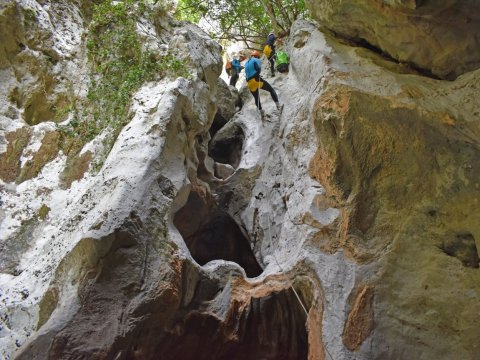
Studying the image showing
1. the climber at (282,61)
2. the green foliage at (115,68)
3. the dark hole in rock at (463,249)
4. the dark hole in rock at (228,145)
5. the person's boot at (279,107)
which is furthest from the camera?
the dark hole in rock at (228,145)

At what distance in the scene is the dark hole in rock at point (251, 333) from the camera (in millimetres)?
5336

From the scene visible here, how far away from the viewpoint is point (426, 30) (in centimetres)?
541

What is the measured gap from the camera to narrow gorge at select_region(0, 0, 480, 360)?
4.50 meters

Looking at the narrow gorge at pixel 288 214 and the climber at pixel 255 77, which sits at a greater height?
the climber at pixel 255 77

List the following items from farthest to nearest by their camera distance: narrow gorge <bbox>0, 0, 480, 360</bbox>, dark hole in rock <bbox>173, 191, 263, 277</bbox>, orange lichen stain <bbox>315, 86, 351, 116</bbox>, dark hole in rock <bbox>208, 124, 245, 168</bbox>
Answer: dark hole in rock <bbox>208, 124, 245, 168</bbox> → dark hole in rock <bbox>173, 191, 263, 277</bbox> → orange lichen stain <bbox>315, 86, 351, 116</bbox> → narrow gorge <bbox>0, 0, 480, 360</bbox>

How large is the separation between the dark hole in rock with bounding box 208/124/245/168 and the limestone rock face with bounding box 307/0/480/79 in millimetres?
5020

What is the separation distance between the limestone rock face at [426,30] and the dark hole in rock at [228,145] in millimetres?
5020

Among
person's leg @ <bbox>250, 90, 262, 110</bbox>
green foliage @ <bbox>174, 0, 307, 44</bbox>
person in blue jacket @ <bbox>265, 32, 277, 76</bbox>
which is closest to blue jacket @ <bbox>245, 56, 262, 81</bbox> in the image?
person's leg @ <bbox>250, 90, 262, 110</bbox>

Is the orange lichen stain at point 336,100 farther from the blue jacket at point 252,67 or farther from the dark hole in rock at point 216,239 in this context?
the blue jacket at point 252,67

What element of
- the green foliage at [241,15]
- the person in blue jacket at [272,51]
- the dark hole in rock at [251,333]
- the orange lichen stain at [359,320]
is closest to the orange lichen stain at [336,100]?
the orange lichen stain at [359,320]

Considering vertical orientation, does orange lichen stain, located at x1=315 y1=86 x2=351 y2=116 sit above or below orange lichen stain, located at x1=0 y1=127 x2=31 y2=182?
above

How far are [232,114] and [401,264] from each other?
8.15m

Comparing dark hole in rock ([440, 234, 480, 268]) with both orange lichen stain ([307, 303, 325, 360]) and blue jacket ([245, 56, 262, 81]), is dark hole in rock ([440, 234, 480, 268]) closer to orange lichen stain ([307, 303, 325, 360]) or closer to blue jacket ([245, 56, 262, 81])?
orange lichen stain ([307, 303, 325, 360])

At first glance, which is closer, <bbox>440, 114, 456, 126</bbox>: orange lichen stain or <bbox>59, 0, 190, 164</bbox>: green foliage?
<bbox>440, 114, 456, 126</bbox>: orange lichen stain
